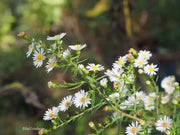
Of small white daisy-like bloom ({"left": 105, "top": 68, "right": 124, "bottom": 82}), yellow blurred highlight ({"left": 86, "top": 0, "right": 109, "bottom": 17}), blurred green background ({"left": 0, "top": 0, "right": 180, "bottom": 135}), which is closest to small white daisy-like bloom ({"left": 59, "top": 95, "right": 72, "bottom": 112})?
small white daisy-like bloom ({"left": 105, "top": 68, "right": 124, "bottom": 82})

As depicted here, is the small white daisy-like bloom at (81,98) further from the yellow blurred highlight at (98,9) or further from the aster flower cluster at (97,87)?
the yellow blurred highlight at (98,9)

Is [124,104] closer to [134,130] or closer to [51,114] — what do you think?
[134,130]

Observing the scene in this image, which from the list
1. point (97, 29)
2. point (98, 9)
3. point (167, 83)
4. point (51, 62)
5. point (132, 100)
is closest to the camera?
point (51, 62)

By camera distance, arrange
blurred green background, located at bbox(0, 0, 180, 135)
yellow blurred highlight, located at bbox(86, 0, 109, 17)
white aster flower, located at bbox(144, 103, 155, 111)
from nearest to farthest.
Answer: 1. white aster flower, located at bbox(144, 103, 155, 111)
2. blurred green background, located at bbox(0, 0, 180, 135)
3. yellow blurred highlight, located at bbox(86, 0, 109, 17)

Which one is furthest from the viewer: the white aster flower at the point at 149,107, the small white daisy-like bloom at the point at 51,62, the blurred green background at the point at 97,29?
the blurred green background at the point at 97,29

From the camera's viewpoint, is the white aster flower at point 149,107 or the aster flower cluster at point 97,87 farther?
the white aster flower at point 149,107

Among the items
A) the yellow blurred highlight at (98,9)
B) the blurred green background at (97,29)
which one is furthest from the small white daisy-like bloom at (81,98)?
the yellow blurred highlight at (98,9)

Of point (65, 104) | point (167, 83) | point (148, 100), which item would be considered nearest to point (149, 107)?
point (148, 100)

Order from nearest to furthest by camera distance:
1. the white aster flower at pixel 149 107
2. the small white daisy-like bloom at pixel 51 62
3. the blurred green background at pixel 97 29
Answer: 1. the small white daisy-like bloom at pixel 51 62
2. the white aster flower at pixel 149 107
3. the blurred green background at pixel 97 29

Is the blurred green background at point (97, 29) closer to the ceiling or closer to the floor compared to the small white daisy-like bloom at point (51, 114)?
closer to the ceiling

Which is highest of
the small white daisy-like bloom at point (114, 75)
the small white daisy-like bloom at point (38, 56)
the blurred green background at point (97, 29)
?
the blurred green background at point (97, 29)

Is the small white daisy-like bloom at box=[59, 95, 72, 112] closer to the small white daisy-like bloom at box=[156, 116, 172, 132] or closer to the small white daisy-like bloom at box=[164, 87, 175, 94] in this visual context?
the small white daisy-like bloom at box=[156, 116, 172, 132]

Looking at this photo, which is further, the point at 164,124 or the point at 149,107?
the point at 149,107

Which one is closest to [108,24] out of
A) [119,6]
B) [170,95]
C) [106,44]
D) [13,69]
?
[106,44]
